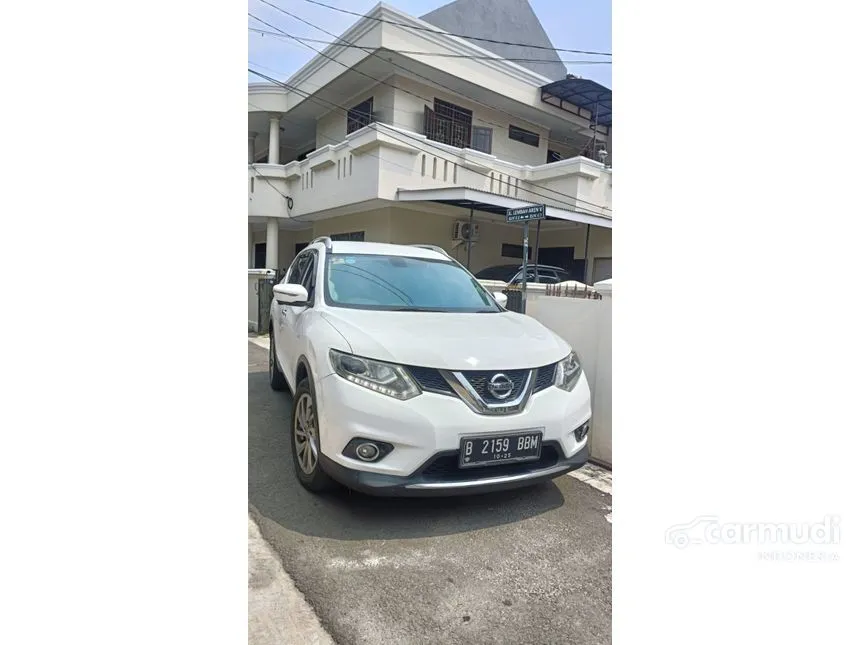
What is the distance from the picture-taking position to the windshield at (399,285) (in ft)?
6.70

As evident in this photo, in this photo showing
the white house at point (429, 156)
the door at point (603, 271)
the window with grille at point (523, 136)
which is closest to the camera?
the door at point (603, 271)

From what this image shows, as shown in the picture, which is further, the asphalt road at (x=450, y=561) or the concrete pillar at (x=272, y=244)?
the concrete pillar at (x=272, y=244)

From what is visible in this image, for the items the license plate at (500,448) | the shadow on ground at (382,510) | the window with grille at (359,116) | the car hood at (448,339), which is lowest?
the shadow on ground at (382,510)

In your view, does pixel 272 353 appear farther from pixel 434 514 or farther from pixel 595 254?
pixel 595 254

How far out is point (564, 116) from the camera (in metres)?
2.53

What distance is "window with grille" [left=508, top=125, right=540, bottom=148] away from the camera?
3327mm

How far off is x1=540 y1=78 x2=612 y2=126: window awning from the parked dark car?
779 mm

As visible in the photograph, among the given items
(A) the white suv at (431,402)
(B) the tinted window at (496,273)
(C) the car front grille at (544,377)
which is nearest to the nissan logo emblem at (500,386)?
(A) the white suv at (431,402)

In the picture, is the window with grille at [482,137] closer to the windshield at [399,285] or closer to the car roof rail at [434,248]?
the car roof rail at [434,248]

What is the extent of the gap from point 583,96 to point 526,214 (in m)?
0.66

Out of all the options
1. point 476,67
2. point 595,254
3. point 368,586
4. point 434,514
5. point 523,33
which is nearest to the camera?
point 368,586

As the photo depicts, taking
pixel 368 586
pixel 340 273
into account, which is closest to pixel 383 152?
pixel 340 273

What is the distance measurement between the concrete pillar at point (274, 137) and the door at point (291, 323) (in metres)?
0.58

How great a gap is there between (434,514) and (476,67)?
115 inches
